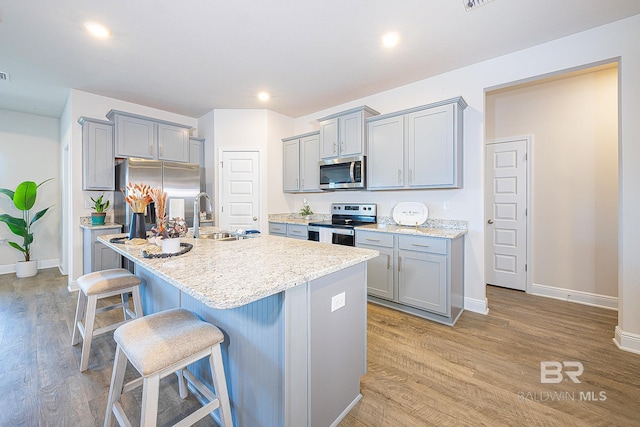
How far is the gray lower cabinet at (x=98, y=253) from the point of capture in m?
3.38

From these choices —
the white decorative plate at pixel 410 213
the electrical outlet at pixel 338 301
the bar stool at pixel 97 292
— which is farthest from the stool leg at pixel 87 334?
the white decorative plate at pixel 410 213

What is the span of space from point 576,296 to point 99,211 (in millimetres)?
6275

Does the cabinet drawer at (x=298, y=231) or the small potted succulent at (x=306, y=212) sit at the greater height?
the small potted succulent at (x=306, y=212)

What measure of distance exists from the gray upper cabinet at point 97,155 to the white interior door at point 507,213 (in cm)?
541

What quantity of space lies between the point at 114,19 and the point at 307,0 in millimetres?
1654

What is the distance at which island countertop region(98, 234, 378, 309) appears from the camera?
0.95m

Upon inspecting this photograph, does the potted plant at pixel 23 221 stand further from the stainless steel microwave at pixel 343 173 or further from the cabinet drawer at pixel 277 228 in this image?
the stainless steel microwave at pixel 343 173

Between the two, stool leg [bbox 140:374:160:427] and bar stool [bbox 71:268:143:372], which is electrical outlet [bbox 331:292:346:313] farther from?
bar stool [bbox 71:268:143:372]

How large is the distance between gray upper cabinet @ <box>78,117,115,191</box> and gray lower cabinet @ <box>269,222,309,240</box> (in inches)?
94.0

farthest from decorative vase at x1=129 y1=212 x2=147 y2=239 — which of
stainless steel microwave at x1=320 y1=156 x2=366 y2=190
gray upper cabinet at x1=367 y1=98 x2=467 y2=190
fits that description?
gray upper cabinet at x1=367 y1=98 x2=467 y2=190

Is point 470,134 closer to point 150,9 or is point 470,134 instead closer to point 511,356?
point 511,356

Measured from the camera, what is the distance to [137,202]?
6.18 feet

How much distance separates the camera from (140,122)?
12.7 feet

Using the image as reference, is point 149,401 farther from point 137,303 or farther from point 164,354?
point 137,303
